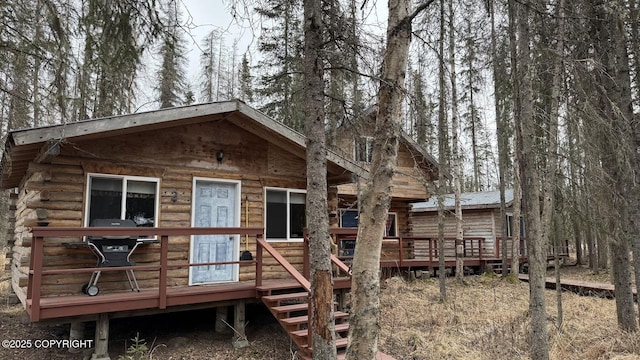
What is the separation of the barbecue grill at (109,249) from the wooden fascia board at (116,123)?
1535 millimetres

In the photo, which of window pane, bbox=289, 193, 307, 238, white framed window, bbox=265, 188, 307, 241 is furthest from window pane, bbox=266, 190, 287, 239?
window pane, bbox=289, 193, 307, 238

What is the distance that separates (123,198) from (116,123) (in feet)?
4.52

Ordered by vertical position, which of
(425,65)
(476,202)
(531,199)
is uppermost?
(425,65)

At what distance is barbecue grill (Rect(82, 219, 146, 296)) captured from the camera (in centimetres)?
639

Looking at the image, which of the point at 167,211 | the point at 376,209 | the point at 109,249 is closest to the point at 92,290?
the point at 109,249

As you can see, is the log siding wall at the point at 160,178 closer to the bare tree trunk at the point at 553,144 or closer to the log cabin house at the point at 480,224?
the bare tree trunk at the point at 553,144

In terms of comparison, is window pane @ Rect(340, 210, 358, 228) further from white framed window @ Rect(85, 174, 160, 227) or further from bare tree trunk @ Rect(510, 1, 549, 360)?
bare tree trunk @ Rect(510, 1, 549, 360)

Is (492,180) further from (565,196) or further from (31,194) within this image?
(31,194)

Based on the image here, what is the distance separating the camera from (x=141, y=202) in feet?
24.0

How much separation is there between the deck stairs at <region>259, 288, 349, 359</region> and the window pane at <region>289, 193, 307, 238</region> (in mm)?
1857

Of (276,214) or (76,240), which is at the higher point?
(276,214)

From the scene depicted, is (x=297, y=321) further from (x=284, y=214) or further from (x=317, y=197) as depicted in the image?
(x=284, y=214)

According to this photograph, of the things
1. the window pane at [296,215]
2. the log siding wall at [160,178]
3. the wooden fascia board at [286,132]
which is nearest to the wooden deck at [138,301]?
the log siding wall at [160,178]

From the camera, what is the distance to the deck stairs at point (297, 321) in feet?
19.1
